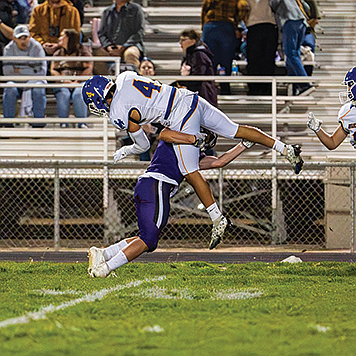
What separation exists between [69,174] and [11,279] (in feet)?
16.2

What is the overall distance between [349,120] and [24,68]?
6151 millimetres

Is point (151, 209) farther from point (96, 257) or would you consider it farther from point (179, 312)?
point (179, 312)

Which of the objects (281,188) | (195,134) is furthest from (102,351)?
(281,188)

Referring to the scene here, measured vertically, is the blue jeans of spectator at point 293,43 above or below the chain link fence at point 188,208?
above

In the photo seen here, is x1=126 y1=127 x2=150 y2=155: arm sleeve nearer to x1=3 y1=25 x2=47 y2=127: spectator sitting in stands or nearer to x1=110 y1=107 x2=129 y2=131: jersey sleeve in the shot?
x1=110 y1=107 x2=129 y2=131: jersey sleeve

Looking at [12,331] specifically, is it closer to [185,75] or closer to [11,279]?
[11,279]

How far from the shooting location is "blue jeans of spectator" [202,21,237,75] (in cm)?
1189

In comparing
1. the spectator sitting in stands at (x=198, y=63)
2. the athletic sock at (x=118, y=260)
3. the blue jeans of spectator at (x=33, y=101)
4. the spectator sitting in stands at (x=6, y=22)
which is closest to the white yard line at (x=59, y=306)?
the athletic sock at (x=118, y=260)

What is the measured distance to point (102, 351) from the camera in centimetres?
356

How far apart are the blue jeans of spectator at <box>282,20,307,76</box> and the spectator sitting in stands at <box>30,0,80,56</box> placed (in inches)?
131

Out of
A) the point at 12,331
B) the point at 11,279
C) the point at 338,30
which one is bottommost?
the point at 11,279

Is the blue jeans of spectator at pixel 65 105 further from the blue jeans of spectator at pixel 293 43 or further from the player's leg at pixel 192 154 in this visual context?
the player's leg at pixel 192 154

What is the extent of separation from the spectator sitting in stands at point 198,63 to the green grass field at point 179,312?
174 inches

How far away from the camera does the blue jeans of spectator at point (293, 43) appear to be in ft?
38.3
